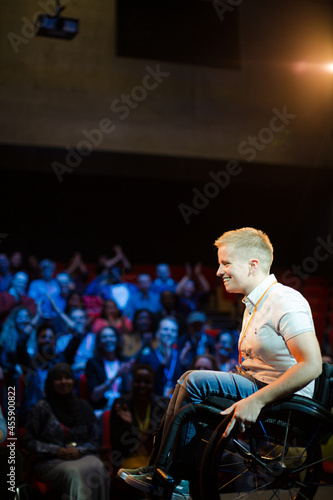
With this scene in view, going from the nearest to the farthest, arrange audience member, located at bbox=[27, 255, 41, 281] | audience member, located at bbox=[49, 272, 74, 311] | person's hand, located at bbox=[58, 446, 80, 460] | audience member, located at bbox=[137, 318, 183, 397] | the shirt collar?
the shirt collar
person's hand, located at bbox=[58, 446, 80, 460]
audience member, located at bbox=[137, 318, 183, 397]
audience member, located at bbox=[49, 272, 74, 311]
audience member, located at bbox=[27, 255, 41, 281]

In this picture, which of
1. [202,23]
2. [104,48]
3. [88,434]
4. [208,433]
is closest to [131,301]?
[88,434]

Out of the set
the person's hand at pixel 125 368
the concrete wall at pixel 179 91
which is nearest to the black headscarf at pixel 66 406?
the person's hand at pixel 125 368

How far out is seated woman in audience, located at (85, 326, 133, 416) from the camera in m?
3.90

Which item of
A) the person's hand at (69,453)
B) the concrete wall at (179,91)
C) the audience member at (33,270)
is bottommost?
the person's hand at (69,453)

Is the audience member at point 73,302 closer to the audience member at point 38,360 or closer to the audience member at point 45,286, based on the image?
the audience member at point 45,286

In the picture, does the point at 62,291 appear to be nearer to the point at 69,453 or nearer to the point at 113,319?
the point at 113,319

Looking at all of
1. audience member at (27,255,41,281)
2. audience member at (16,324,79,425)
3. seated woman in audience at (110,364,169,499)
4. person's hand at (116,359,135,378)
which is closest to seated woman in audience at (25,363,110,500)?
seated woman in audience at (110,364,169,499)

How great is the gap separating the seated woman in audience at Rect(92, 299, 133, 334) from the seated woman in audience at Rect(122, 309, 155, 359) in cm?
6

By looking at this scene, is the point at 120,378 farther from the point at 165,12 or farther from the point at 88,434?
the point at 165,12

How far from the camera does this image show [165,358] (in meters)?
4.37

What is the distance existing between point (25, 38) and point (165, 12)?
1.48m

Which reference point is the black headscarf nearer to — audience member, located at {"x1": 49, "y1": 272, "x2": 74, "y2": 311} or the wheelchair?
audience member, located at {"x1": 49, "y1": 272, "x2": 74, "y2": 311}

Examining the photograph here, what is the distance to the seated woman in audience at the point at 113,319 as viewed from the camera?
4615mm

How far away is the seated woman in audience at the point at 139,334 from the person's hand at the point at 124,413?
1.02 m
